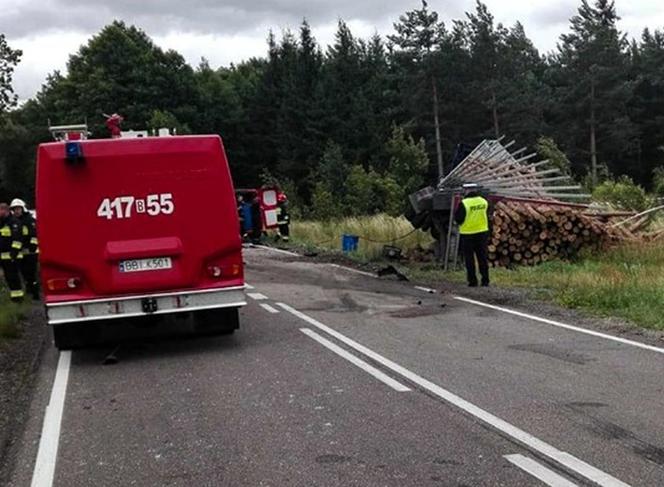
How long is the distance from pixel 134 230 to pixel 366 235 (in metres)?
17.8

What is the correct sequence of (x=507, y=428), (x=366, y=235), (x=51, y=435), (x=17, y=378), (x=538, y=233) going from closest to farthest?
(x=507, y=428) < (x=51, y=435) < (x=17, y=378) < (x=538, y=233) < (x=366, y=235)

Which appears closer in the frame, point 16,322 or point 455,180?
point 16,322

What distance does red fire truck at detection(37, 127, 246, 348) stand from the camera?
9047 millimetres

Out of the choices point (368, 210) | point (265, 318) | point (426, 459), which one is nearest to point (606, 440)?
point (426, 459)

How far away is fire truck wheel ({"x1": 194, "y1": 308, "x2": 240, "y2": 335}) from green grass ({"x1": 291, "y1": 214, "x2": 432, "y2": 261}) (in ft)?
37.8

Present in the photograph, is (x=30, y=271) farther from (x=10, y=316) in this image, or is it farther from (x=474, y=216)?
(x=474, y=216)

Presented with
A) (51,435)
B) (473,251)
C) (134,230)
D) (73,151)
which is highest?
(73,151)

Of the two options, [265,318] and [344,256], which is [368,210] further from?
[265,318]

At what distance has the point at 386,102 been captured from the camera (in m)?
72.6

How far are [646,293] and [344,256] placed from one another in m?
11.1

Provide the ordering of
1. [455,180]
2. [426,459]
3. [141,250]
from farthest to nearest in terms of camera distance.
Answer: [455,180], [141,250], [426,459]

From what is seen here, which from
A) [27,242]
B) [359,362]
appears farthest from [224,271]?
[27,242]

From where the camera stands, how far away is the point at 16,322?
12.2 meters

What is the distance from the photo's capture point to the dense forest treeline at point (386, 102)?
218ft
